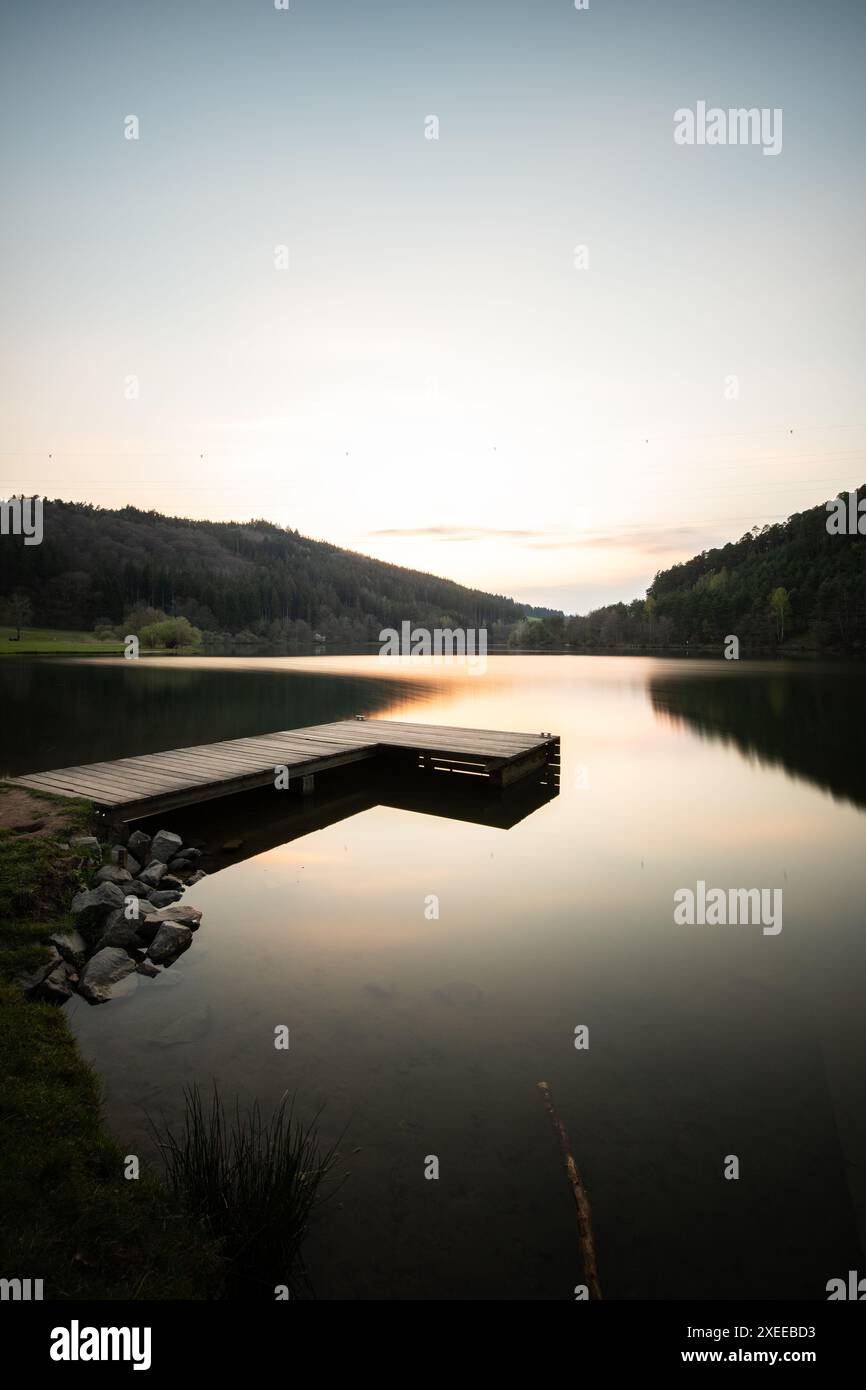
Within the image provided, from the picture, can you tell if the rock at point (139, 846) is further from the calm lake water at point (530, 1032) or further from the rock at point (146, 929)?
the rock at point (146, 929)

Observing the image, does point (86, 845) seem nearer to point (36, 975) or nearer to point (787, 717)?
point (36, 975)

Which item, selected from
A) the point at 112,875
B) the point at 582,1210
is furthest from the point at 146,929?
the point at 582,1210

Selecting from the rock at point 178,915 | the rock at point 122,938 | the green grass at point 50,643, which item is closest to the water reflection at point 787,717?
the rock at point 178,915

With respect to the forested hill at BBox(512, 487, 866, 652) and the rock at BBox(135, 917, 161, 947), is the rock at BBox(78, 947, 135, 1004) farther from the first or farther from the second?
the forested hill at BBox(512, 487, 866, 652)

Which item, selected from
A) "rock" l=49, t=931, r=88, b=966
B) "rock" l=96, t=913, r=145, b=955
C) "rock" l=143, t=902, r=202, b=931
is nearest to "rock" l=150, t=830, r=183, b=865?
"rock" l=143, t=902, r=202, b=931

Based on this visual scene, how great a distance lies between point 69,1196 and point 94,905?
4.06 m

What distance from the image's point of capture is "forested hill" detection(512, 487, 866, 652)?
9538 cm

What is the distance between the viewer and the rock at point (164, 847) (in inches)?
378

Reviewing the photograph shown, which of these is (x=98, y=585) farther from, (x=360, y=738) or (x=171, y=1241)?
(x=171, y=1241)

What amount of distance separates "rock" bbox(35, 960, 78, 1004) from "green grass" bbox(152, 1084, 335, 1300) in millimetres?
2256

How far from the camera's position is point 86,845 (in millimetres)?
8469

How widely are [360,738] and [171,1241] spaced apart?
13.8 meters
